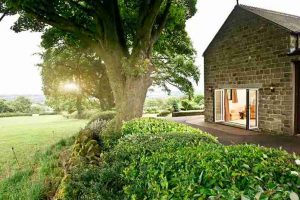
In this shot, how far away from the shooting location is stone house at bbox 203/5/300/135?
1139cm

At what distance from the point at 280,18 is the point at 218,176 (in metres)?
13.4

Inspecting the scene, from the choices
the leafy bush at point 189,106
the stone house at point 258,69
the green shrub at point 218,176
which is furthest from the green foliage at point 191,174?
the leafy bush at point 189,106

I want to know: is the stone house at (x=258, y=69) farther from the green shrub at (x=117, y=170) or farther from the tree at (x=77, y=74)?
the tree at (x=77, y=74)

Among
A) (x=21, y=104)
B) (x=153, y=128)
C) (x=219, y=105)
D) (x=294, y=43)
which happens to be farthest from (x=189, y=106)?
(x=21, y=104)

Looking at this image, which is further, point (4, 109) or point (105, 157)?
point (4, 109)

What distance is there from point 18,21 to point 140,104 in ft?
20.2

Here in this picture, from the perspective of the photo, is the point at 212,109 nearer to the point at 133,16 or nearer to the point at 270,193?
the point at 133,16

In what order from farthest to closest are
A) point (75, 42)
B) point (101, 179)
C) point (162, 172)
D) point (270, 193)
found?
point (75, 42) → point (101, 179) → point (162, 172) → point (270, 193)

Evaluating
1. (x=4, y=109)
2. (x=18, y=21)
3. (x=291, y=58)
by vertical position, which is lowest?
(x=4, y=109)

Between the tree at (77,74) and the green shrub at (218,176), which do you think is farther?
the tree at (77,74)

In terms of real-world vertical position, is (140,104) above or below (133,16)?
below

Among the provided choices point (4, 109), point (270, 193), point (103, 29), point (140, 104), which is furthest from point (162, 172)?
point (4, 109)

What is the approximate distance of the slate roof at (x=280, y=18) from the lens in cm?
1186

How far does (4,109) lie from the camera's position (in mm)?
55781
